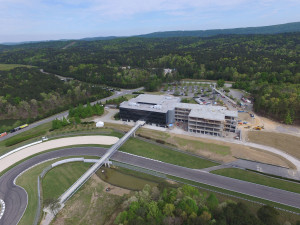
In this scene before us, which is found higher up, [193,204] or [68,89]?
[68,89]

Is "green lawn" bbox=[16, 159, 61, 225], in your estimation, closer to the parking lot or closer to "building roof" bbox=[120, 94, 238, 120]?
"building roof" bbox=[120, 94, 238, 120]

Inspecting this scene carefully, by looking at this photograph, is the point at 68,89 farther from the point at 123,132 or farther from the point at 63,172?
the point at 63,172

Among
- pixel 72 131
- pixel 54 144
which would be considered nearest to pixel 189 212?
pixel 54 144

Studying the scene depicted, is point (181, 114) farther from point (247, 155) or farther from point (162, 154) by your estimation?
point (247, 155)

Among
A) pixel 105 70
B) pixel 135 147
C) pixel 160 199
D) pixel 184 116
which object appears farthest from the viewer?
pixel 105 70

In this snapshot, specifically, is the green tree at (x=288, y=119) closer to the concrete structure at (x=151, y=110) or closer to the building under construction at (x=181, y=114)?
the building under construction at (x=181, y=114)

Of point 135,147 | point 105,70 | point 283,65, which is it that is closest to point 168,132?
point 135,147

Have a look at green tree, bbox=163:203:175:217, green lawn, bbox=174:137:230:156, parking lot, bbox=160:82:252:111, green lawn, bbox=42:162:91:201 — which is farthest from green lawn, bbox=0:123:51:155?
parking lot, bbox=160:82:252:111
